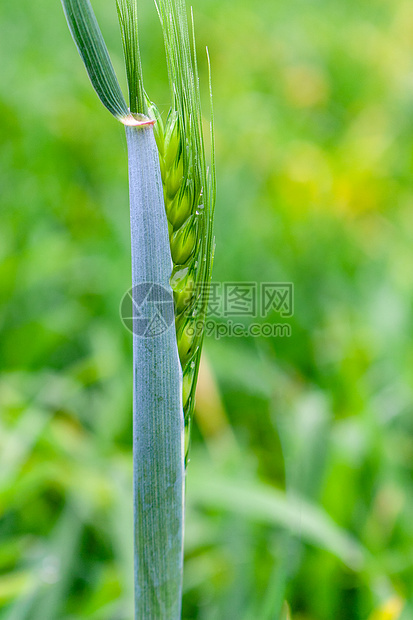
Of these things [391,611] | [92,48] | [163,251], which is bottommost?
[391,611]

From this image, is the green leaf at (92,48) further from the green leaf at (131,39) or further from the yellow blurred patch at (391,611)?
the yellow blurred patch at (391,611)

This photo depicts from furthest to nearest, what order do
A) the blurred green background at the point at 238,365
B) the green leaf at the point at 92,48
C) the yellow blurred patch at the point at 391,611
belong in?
the blurred green background at the point at 238,365 < the yellow blurred patch at the point at 391,611 < the green leaf at the point at 92,48

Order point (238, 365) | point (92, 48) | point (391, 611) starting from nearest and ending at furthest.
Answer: point (92, 48), point (391, 611), point (238, 365)

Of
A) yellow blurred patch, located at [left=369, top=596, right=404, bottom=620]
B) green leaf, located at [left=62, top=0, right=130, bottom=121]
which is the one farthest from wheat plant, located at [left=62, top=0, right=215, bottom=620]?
yellow blurred patch, located at [left=369, top=596, right=404, bottom=620]

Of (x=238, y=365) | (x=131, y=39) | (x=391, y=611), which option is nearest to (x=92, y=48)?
(x=131, y=39)

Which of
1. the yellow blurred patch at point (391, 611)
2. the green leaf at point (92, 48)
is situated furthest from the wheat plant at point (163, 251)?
the yellow blurred patch at point (391, 611)

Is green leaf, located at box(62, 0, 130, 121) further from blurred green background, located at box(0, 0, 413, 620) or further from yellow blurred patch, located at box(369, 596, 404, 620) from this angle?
yellow blurred patch, located at box(369, 596, 404, 620)

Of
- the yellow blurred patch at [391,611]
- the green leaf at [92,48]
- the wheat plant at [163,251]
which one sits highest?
the green leaf at [92,48]

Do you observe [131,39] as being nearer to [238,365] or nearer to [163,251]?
[163,251]
